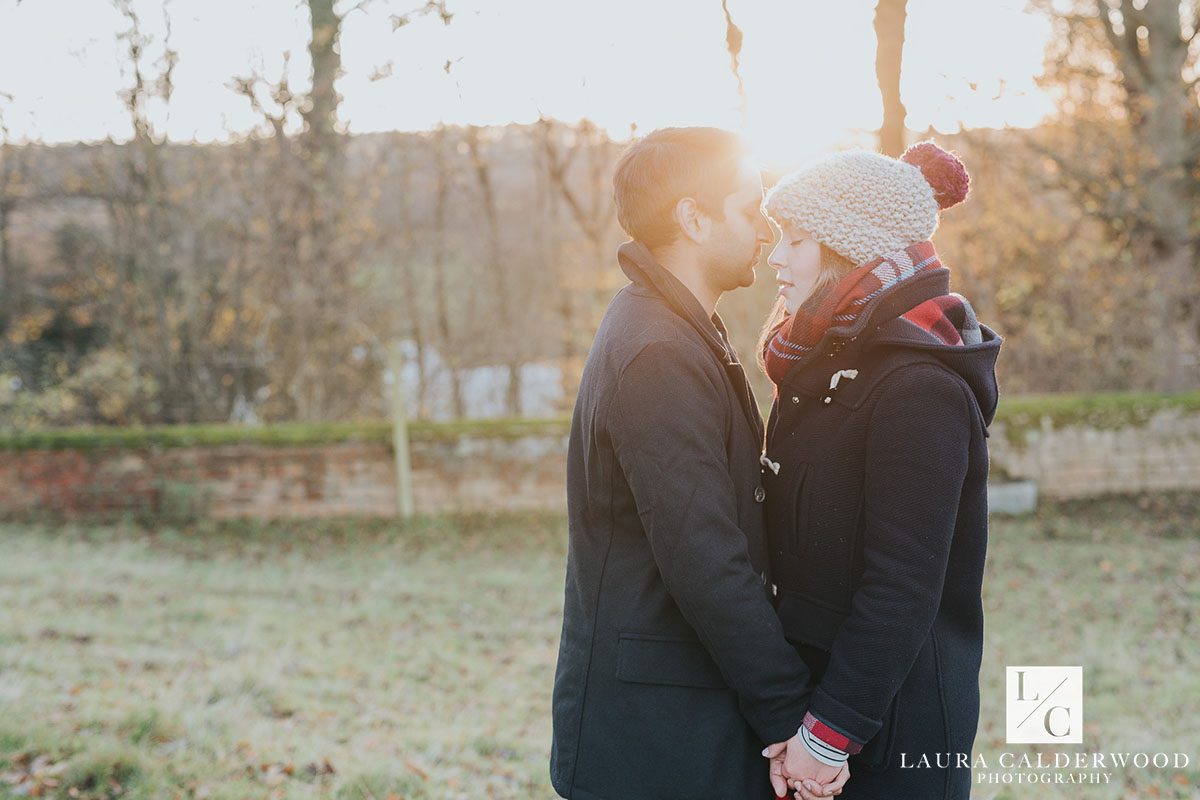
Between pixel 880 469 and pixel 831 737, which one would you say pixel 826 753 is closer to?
pixel 831 737

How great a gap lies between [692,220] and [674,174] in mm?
97

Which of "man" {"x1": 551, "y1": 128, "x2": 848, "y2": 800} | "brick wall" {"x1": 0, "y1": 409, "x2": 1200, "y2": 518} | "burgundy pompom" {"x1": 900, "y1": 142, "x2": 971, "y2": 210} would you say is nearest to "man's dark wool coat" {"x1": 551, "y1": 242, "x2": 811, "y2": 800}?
"man" {"x1": 551, "y1": 128, "x2": 848, "y2": 800}

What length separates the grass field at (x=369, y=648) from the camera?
3932 mm

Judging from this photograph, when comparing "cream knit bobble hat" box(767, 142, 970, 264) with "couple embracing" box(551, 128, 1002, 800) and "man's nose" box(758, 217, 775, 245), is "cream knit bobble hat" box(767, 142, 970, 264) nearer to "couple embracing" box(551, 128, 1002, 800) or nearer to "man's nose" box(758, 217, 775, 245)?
"couple embracing" box(551, 128, 1002, 800)

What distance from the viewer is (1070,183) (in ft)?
38.6

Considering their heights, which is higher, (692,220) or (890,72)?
(890,72)

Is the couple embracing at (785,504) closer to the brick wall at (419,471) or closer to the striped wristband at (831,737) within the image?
the striped wristband at (831,737)

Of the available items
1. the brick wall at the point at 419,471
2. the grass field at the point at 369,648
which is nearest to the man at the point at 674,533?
the grass field at the point at 369,648

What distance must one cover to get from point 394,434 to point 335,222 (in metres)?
2.80

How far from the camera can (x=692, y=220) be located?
2018 mm

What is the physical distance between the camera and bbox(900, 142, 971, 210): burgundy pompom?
6.41 feet

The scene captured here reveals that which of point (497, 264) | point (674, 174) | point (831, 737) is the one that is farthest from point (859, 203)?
point (497, 264)

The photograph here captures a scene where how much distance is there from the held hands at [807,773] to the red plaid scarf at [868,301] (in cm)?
70

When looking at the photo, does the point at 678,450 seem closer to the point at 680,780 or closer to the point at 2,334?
the point at 680,780
